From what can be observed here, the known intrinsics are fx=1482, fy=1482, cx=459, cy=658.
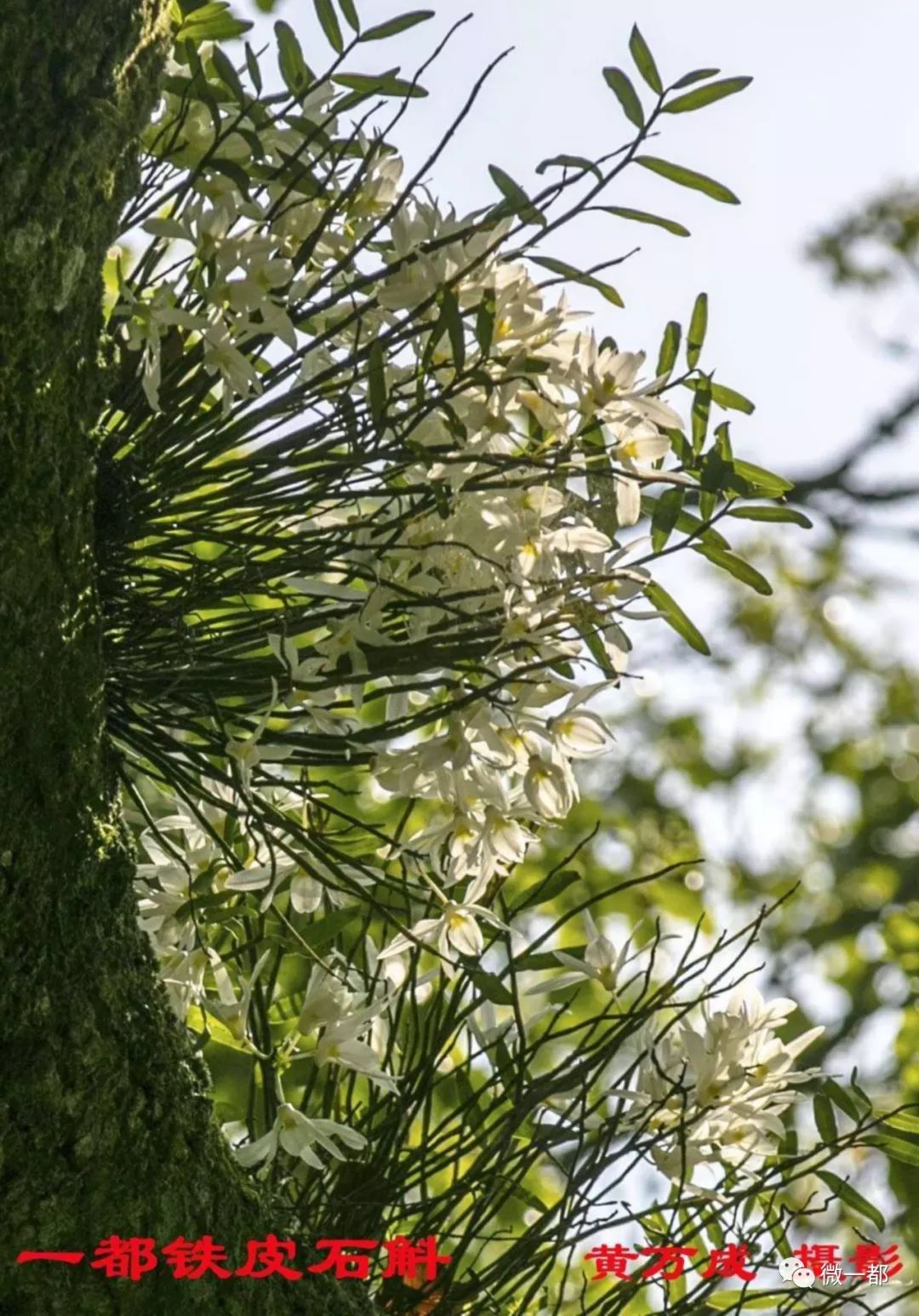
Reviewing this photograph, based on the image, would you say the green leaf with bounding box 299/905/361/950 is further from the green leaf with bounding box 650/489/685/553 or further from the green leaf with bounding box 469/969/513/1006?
the green leaf with bounding box 650/489/685/553

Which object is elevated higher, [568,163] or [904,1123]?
[568,163]

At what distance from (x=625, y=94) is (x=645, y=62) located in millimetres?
25

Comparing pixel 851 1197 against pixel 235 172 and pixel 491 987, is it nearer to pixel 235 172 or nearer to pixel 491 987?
pixel 491 987

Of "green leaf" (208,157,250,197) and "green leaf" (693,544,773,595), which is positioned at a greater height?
"green leaf" (208,157,250,197)

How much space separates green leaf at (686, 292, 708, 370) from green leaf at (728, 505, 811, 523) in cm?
9

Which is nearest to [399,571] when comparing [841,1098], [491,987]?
[491,987]

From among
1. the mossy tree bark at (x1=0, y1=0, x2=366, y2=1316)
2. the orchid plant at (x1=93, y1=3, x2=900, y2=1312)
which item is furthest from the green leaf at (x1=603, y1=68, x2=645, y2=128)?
the mossy tree bark at (x1=0, y1=0, x2=366, y2=1316)

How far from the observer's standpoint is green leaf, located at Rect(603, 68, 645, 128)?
824 mm

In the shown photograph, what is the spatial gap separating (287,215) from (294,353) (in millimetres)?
84

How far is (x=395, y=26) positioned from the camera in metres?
0.87

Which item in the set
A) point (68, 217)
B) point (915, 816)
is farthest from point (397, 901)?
point (915, 816)

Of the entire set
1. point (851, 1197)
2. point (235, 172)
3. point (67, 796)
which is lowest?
point (851, 1197)

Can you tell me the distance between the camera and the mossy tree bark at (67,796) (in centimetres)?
65

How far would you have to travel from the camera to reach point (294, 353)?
0.83 m
